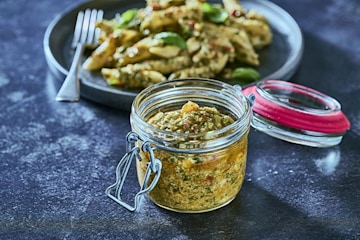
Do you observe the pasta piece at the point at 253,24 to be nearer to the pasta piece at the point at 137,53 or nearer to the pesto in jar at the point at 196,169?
the pasta piece at the point at 137,53

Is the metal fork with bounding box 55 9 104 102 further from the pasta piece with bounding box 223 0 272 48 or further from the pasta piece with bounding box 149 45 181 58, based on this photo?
the pasta piece with bounding box 223 0 272 48

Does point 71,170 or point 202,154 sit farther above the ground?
point 202,154

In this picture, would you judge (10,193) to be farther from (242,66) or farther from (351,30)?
(351,30)

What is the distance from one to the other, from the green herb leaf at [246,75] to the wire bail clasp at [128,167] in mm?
424

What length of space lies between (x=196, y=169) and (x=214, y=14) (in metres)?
0.63

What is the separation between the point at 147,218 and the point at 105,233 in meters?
0.08

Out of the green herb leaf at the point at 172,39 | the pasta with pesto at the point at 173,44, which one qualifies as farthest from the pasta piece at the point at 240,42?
the green herb leaf at the point at 172,39

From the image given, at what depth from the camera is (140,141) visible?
118 cm

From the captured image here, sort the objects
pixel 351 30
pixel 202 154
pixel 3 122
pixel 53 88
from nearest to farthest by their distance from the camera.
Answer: pixel 202 154 → pixel 3 122 → pixel 53 88 → pixel 351 30

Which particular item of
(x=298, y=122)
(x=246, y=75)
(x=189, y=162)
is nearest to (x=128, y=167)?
(x=189, y=162)

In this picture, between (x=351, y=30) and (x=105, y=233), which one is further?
(x=351, y=30)

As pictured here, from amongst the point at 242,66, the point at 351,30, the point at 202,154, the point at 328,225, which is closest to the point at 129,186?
the point at 202,154

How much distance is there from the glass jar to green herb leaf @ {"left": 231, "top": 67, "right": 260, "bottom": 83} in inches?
12.6

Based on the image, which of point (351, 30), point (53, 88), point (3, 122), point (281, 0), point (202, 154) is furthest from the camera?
point (281, 0)
